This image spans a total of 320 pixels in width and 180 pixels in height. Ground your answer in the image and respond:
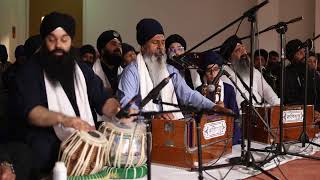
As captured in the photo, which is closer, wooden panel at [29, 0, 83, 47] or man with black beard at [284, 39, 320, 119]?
man with black beard at [284, 39, 320, 119]

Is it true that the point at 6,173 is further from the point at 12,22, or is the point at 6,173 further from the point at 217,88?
the point at 12,22

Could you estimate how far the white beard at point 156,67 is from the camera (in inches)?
148

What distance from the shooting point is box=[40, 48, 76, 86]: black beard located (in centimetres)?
298

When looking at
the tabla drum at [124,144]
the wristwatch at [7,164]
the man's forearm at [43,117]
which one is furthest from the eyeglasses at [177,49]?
the wristwatch at [7,164]

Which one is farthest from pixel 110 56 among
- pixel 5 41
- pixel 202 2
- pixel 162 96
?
pixel 5 41

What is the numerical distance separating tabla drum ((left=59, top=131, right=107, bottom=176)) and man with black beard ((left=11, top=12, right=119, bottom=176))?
0.25ft

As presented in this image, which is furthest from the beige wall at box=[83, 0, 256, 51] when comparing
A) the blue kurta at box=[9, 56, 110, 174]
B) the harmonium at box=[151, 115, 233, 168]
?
the blue kurta at box=[9, 56, 110, 174]

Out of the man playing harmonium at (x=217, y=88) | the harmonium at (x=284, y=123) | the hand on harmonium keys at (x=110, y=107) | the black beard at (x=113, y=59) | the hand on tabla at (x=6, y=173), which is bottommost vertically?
the hand on tabla at (x=6, y=173)

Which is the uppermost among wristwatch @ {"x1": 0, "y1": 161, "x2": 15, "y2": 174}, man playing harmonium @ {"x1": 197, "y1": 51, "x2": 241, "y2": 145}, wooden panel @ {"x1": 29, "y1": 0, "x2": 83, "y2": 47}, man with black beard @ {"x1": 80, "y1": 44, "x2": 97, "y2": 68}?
wooden panel @ {"x1": 29, "y1": 0, "x2": 83, "y2": 47}

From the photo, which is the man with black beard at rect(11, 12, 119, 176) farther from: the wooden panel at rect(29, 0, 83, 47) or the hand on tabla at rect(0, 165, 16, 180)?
the wooden panel at rect(29, 0, 83, 47)

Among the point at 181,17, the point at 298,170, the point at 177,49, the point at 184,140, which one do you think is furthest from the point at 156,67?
the point at 181,17

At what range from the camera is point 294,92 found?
5.25 meters

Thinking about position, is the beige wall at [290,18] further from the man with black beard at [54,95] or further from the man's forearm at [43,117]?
the man's forearm at [43,117]

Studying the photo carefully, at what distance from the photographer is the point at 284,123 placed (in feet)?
13.0
